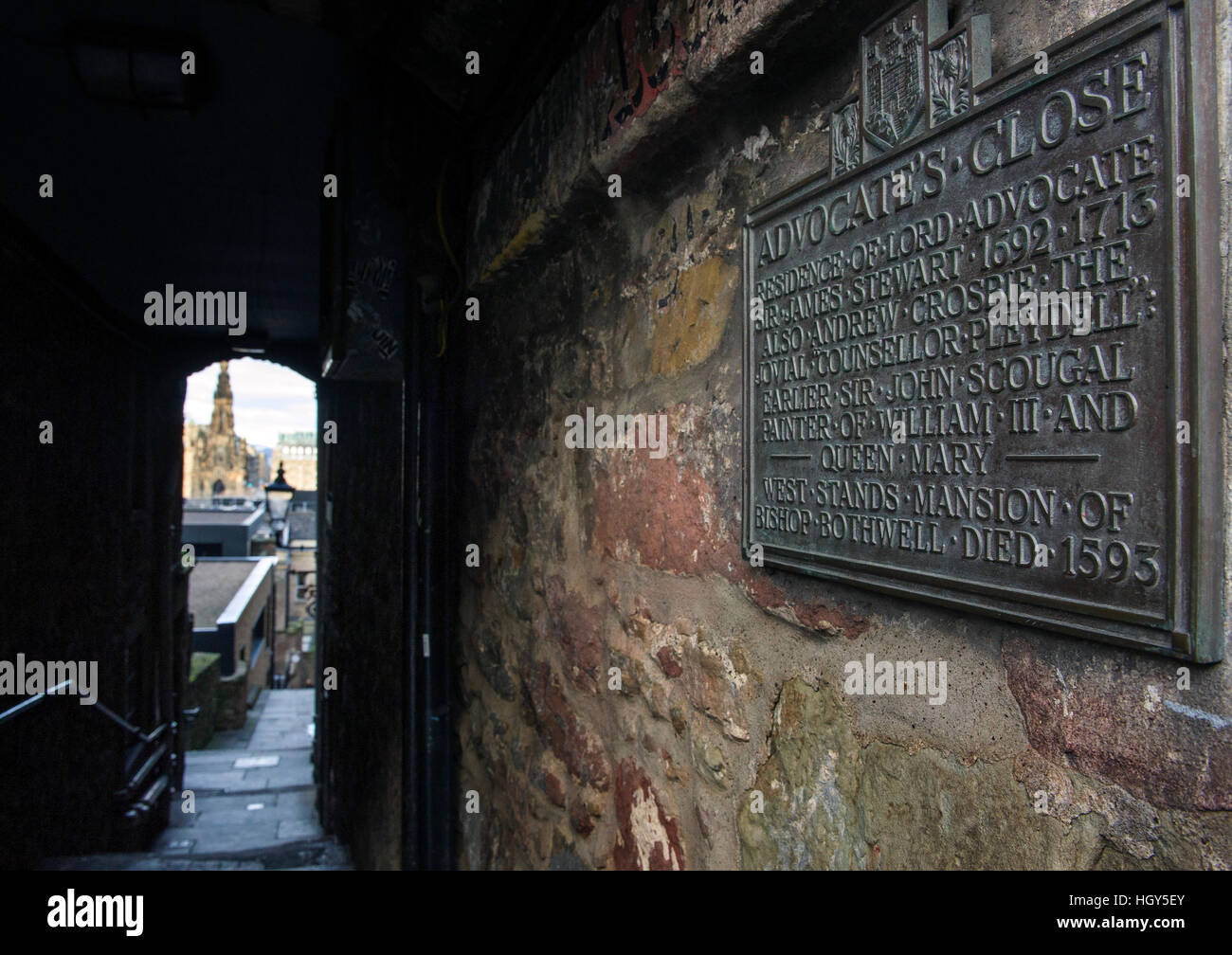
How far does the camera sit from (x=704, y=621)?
4.90ft

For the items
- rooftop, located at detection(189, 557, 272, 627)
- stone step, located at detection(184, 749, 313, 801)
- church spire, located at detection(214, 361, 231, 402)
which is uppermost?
church spire, located at detection(214, 361, 231, 402)

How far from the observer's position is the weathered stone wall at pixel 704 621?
0.81 meters

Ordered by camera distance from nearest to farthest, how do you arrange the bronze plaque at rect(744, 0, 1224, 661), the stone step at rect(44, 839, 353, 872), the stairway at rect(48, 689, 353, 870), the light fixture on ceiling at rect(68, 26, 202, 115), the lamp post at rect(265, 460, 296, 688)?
1. the bronze plaque at rect(744, 0, 1224, 661)
2. the light fixture on ceiling at rect(68, 26, 202, 115)
3. the stone step at rect(44, 839, 353, 872)
4. the stairway at rect(48, 689, 353, 870)
5. the lamp post at rect(265, 460, 296, 688)

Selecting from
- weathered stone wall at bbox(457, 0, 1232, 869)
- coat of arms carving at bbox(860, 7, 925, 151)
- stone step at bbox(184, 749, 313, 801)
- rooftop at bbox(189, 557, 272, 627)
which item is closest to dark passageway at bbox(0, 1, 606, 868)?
weathered stone wall at bbox(457, 0, 1232, 869)

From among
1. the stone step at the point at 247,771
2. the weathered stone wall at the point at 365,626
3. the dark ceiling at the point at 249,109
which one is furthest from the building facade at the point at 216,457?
the dark ceiling at the point at 249,109

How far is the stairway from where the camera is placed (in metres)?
4.93

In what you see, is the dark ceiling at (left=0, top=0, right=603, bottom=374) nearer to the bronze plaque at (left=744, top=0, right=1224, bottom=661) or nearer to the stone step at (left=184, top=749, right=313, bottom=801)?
the bronze plaque at (left=744, top=0, right=1224, bottom=661)

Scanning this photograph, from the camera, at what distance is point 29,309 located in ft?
14.0

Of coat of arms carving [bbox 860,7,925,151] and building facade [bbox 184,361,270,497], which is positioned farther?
building facade [bbox 184,361,270,497]

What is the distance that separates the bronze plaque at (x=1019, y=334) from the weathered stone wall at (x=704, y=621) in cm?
4

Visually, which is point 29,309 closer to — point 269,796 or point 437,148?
point 437,148

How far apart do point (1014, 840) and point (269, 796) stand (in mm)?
9276

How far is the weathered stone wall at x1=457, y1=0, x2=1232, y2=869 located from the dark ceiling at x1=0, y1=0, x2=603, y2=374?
1.12 ft

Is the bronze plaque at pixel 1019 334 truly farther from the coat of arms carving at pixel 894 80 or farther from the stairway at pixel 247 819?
the stairway at pixel 247 819
